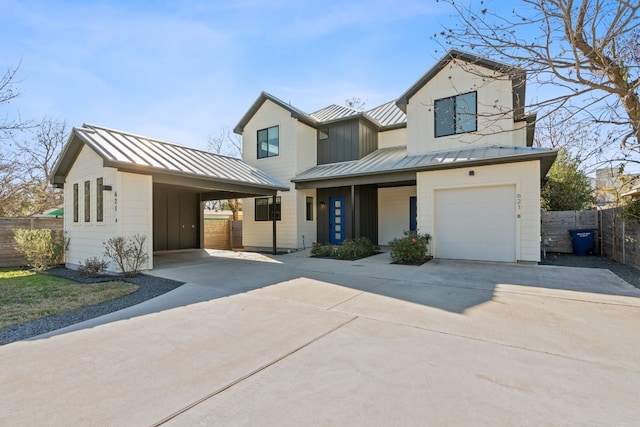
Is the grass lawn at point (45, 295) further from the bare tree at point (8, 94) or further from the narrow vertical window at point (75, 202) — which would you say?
the bare tree at point (8, 94)

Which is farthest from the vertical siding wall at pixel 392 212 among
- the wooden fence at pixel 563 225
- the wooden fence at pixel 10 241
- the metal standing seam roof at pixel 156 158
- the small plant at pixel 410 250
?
the wooden fence at pixel 10 241

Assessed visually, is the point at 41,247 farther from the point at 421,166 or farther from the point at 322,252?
the point at 421,166

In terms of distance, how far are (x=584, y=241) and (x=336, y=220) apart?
31.4 ft

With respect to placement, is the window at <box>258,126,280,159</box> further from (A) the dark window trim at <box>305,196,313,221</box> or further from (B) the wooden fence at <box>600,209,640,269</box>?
(B) the wooden fence at <box>600,209,640,269</box>

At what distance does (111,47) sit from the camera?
28.8ft

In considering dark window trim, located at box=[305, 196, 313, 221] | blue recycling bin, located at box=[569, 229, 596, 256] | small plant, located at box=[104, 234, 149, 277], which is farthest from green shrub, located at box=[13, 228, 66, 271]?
blue recycling bin, located at box=[569, 229, 596, 256]

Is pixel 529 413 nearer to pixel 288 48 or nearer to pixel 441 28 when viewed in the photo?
pixel 441 28

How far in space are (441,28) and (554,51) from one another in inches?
80.8

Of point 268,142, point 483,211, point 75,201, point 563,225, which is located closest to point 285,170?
point 268,142

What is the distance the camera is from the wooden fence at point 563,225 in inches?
453

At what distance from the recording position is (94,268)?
8.02 meters

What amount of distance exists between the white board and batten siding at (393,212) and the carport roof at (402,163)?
2.06 meters

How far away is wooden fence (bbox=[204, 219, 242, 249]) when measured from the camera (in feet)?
55.2

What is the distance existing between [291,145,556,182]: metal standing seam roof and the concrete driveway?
4.39 metres
